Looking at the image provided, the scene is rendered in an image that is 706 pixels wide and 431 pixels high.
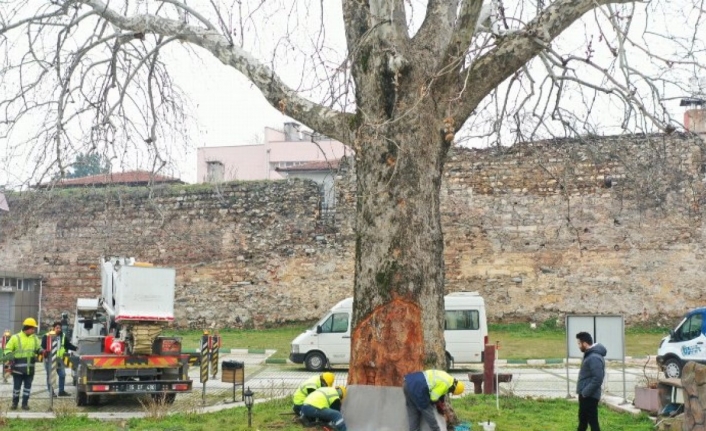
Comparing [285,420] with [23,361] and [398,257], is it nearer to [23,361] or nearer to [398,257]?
[398,257]

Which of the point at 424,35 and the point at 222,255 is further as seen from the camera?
the point at 222,255

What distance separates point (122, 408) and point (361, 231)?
660 centimetres

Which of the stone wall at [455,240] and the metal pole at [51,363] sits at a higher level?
the stone wall at [455,240]

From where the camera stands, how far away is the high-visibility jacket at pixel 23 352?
13328mm

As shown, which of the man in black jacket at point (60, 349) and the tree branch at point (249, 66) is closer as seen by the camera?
the tree branch at point (249, 66)

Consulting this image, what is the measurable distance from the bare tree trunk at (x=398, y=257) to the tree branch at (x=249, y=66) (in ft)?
2.21

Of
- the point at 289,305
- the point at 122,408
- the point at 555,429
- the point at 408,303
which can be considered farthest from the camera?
the point at 289,305

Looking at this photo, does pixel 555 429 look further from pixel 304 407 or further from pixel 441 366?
pixel 304 407

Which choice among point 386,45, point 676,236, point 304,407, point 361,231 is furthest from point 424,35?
point 676,236

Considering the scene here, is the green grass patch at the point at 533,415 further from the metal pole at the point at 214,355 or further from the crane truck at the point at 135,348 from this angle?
the metal pole at the point at 214,355

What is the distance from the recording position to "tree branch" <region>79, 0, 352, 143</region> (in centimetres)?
955

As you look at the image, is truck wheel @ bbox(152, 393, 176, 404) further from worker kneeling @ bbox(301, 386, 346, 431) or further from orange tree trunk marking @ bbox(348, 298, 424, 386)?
orange tree trunk marking @ bbox(348, 298, 424, 386)

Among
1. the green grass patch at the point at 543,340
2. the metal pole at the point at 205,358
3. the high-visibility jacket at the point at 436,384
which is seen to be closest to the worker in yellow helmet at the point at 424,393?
the high-visibility jacket at the point at 436,384

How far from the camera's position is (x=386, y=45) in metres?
9.00
